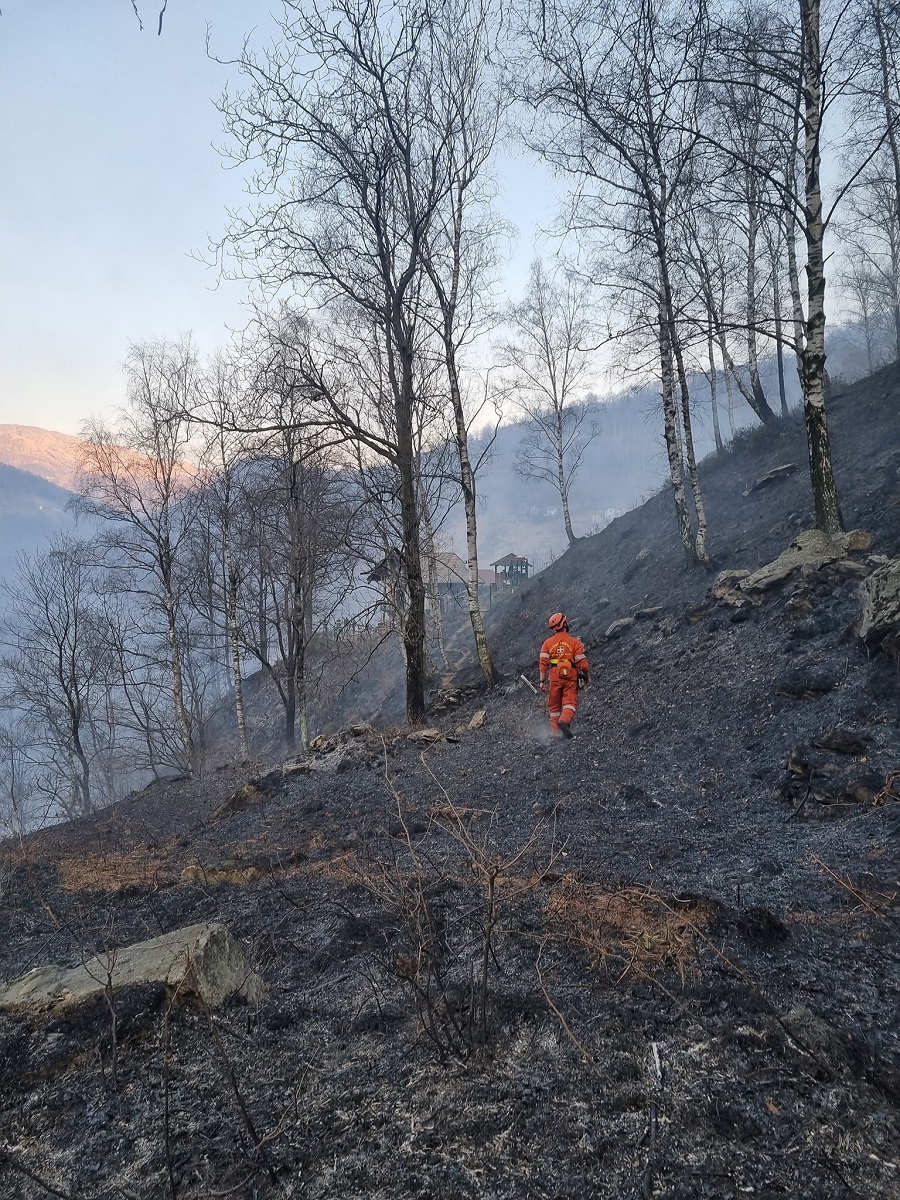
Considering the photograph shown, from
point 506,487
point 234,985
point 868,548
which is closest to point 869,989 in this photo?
point 234,985

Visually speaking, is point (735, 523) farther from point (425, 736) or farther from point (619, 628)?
point (425, 736)

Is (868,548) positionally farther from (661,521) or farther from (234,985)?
(661,521)

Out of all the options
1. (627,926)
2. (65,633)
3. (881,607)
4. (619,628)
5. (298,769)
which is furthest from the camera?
(65,633)

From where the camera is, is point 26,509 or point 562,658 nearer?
point 562,658

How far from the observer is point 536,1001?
209 centimetres

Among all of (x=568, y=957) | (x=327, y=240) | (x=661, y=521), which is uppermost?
(x=327, y=240)

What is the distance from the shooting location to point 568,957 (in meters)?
2.36

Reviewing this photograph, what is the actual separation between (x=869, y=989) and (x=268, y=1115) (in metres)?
2.05

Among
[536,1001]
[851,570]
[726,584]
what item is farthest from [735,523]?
[536,1001]

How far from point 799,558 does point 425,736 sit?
5.88 m

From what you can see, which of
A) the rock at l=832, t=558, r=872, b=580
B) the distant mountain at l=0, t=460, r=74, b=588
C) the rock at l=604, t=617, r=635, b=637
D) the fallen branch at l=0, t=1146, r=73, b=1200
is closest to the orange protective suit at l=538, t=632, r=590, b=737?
the rock at l=604, t=617, r=635, b=637

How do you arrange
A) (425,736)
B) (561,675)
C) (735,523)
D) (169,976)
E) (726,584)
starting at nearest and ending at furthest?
1. (169,976)
2. (561,675)
3. (425,736)
4. (726,584)
5. (735,523)

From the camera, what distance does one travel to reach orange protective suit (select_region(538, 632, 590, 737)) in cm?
777

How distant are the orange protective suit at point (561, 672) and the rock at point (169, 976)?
569cm
